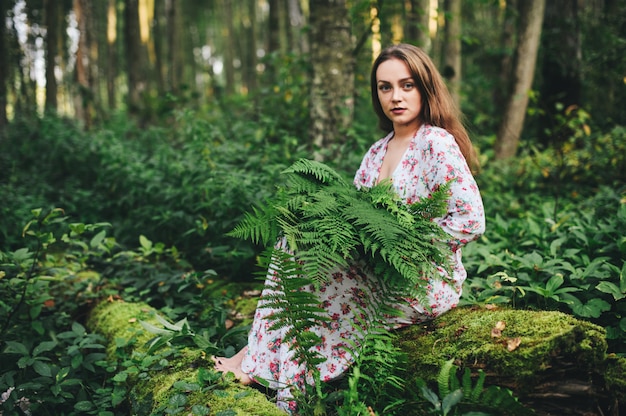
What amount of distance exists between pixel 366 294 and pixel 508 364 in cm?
70

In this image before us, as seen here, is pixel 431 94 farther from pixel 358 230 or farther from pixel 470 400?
pixel 470 400

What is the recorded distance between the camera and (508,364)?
1864 millimetres

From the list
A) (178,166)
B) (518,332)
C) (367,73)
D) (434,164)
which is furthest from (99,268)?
(367,73)

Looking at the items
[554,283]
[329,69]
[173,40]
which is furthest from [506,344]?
[173,40]

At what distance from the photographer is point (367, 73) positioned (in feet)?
21.3

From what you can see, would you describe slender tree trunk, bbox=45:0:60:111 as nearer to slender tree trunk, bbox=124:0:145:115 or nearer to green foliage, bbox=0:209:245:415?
slender tree trunk, bbox=124:0:145:115

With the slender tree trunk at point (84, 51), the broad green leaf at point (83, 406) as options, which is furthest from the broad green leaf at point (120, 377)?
the slender tree trunk at point (84, 51)

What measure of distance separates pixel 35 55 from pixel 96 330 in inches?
953

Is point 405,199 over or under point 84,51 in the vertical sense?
under

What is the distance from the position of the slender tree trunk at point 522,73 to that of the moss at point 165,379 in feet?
20.7

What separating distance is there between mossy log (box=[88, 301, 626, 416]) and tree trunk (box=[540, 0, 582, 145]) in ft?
20.2

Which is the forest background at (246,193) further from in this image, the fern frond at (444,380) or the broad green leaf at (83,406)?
the fern frond at (444,380)

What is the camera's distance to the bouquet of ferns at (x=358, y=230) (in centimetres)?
185

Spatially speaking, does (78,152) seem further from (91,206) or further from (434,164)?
(434,164)
